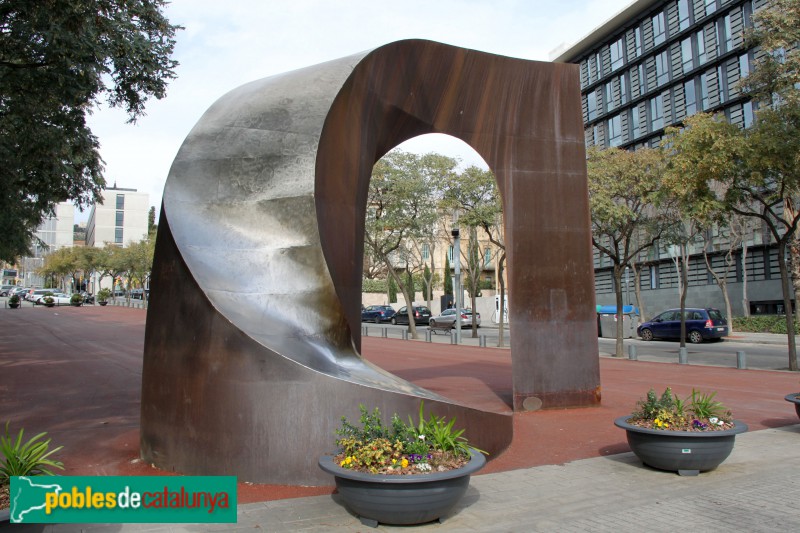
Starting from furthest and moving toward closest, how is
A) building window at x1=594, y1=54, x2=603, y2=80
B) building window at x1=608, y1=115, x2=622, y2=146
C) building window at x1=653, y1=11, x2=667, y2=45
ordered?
building window at x1=594, y1=54, x2=603, y2=80, building window at x1=608, y1=115, x2=622, y2=146, building window at x1=653, y1=11, x2=667, y2=45

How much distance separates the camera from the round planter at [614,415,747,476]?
654 centimetres

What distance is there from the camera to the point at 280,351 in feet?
21.6

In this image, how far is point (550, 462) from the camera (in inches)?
292

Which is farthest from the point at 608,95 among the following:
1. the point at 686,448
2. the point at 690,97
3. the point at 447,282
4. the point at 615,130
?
the point at 686,448

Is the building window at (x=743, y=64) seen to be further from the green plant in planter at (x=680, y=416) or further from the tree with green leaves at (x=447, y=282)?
the green plant in planter at (x=680, y=416)

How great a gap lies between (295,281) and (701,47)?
42936 mm

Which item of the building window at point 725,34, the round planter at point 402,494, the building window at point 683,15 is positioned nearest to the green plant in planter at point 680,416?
the round planter at point 402,494

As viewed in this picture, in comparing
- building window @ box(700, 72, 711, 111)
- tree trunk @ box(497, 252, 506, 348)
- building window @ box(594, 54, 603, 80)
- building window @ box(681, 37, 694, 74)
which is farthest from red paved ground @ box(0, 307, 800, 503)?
building window @ box(594, 54, 603, 80)

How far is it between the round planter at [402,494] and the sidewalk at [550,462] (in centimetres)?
20

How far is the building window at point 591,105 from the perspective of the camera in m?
52.4

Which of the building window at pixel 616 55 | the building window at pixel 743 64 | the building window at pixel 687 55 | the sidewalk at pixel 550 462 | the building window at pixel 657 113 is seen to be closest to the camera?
the sidewalk at pixel 550 462

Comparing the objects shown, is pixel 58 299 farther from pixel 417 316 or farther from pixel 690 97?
pixel 690 97

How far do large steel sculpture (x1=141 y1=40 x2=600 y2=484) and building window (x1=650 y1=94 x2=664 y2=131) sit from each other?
38.9 m

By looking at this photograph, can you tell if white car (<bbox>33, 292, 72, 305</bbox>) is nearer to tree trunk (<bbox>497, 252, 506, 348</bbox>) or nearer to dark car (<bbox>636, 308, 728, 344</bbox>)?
tree trunk (<bbox>497, 252, 506, 348</bbox>)
